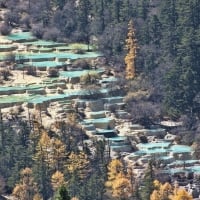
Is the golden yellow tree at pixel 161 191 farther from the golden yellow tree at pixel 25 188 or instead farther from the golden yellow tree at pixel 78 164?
the golden yellow tree at pixel 25 188

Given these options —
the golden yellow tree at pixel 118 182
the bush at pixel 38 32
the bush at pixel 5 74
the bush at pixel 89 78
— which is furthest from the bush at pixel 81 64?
the golden yellow tree at pixel 118 182

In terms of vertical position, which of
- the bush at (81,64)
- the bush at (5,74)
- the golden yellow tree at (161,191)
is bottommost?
the golden yellow tree at (161,191)

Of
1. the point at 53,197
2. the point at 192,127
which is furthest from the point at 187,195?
the point at 192,127

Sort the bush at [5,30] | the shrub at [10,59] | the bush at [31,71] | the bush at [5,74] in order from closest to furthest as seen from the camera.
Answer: the bush at [5,74], the bush at [31,71], the shrub at [10,59], the bush at [5,30]

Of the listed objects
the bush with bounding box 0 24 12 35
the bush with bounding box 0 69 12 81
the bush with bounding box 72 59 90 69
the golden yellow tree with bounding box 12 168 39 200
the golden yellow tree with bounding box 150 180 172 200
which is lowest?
the golden yellow tree with bounding box 12 168 39 200

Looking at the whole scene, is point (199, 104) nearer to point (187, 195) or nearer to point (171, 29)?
point (171, 29)

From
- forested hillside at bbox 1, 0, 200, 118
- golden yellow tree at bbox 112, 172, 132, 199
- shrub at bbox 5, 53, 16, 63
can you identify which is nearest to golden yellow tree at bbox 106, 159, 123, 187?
golden yellow tree at bbox 112, 172, 132, 199

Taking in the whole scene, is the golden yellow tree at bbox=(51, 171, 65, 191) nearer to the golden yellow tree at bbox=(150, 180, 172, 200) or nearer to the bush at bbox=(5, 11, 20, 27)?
the golden yellow tree at bbox=(150, 180, 172, 200)
